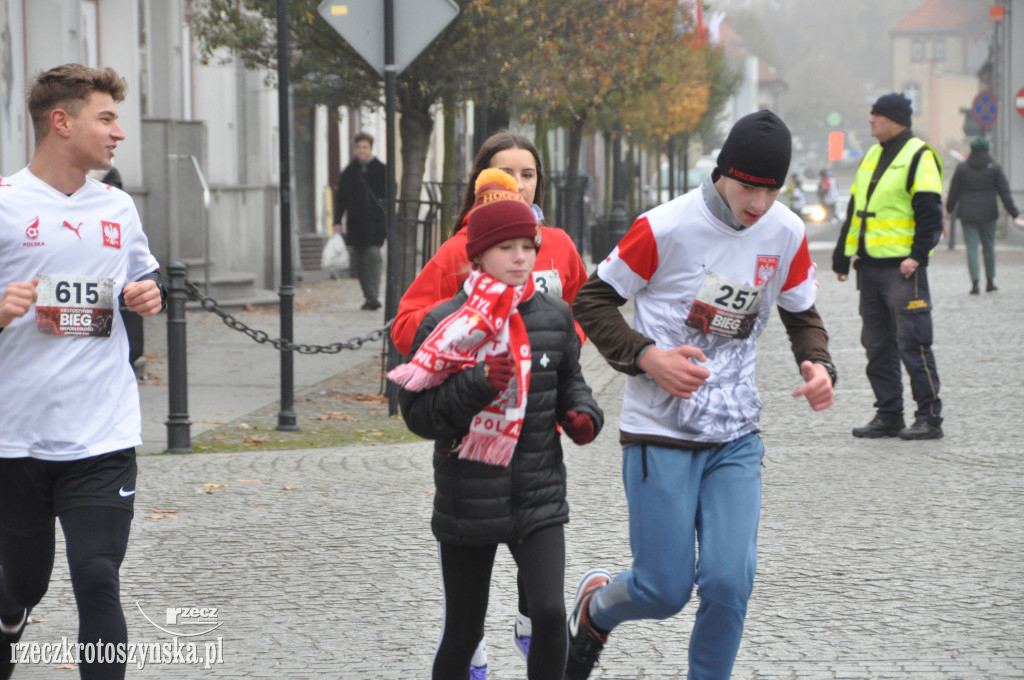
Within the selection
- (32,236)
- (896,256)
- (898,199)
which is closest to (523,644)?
(32,236)

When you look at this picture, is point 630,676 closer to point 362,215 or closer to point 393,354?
point 393,354

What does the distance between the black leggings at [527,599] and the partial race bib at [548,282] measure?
2.97ft

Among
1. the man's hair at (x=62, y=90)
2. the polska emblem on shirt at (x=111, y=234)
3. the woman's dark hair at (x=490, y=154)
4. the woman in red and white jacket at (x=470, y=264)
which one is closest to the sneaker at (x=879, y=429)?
the woman in red and white jacket at (x=470, y=264)

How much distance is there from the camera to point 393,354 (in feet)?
33.1

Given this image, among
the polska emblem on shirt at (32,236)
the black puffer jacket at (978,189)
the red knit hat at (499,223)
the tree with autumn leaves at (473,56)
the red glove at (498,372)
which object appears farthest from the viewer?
the black puffer jacket at (978,189)

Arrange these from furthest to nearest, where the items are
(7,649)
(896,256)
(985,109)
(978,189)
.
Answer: (985,109), (978,189), (896,256), (7,649)

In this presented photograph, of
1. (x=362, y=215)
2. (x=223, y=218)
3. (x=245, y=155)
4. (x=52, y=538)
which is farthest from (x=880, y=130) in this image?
(x=245, y=155)

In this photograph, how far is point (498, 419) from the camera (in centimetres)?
367

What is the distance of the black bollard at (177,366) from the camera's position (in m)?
8.55

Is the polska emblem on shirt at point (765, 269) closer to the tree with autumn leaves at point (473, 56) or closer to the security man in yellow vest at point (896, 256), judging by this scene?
the security man in yellow vest at point (896, 256)

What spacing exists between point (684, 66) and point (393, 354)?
20.3m

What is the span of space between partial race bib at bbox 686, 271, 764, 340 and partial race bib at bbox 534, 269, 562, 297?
0.59 m

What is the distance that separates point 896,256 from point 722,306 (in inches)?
196

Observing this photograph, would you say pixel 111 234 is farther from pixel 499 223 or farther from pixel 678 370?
pixel 678 370
